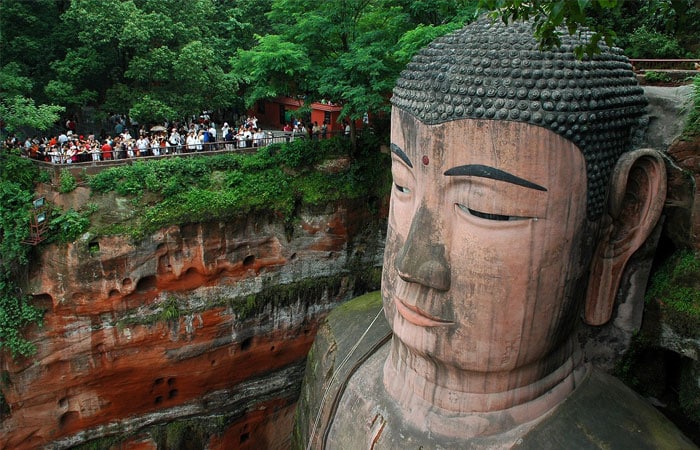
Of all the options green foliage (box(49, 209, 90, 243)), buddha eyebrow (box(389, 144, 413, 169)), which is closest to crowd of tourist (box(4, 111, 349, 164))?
green foliage (box(49, 209, 90, 243))

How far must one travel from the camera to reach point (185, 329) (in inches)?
480

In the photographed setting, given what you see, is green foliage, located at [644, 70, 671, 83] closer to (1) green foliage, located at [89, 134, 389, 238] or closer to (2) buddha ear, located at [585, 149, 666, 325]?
(2) buddha ear, located at [585, 149, 666, 325]

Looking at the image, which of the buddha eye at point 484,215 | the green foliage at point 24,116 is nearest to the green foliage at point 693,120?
the buddha eye at point 484,215

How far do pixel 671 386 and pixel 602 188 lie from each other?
2794 millimetres

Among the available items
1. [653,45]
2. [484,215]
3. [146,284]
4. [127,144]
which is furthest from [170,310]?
[653,45]

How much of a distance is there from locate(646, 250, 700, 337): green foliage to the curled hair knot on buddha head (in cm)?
115

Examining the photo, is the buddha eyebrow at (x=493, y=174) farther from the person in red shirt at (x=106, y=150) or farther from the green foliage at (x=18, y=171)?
the person in red shirt at (x=106, y=150)

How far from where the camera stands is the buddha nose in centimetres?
488

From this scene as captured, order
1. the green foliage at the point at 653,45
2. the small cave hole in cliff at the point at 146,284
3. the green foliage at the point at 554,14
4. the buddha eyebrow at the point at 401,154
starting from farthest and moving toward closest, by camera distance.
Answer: the small cave hole in cliff at the point at 146,284
the green foliage at the point at 653,45
the buddha eyebrow at the point at 401,154
the green foliage at the point at 554,14

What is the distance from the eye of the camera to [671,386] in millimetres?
6285

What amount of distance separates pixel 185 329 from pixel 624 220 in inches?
368

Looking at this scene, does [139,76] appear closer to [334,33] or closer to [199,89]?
[199,89]

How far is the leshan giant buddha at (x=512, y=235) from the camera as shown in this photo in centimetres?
464

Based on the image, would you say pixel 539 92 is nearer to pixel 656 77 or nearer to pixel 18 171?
pixel 656 77
